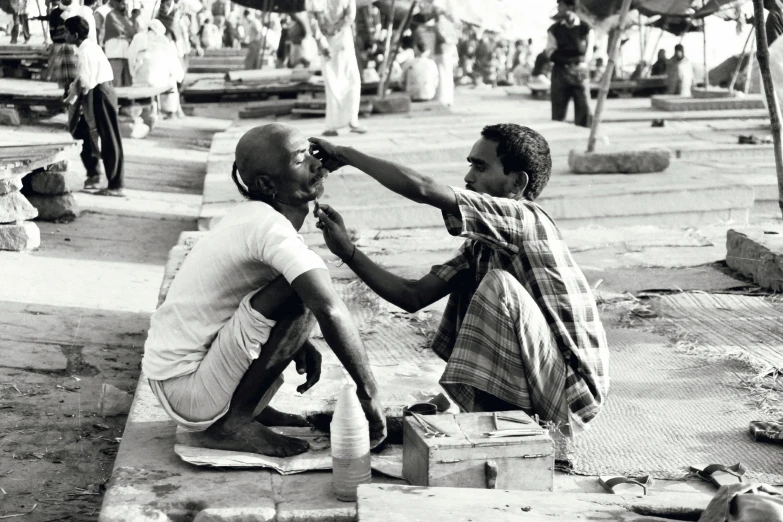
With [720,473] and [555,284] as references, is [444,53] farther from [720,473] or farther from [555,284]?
[720,473]

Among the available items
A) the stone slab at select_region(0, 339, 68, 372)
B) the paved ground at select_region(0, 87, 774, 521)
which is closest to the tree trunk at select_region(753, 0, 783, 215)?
the paved ground at select_region(0, 87, 774, 521)

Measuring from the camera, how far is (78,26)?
7.66 meters

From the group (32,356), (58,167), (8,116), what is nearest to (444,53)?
(8,116)

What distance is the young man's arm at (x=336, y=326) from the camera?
238 centimetres

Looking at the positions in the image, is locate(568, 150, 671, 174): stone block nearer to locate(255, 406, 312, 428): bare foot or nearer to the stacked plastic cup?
locate(255, 406, 312, 428): bare foot

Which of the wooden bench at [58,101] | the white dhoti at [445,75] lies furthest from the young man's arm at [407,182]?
the white dhoti at [445,75]

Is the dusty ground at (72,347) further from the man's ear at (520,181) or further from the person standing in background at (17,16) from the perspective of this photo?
the person standing in background at (17,16)

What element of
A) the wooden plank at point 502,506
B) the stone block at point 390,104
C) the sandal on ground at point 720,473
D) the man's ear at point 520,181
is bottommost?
the sandal on ground at point 720,473

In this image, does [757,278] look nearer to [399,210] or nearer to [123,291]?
[399,210]

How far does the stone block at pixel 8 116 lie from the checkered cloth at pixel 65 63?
12.4 feet

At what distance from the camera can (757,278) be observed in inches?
194

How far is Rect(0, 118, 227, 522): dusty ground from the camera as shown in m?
2.93

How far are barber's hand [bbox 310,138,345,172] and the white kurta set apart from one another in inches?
263

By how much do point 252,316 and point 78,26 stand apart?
237 inches
